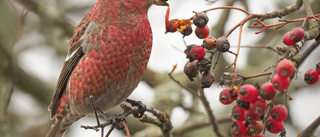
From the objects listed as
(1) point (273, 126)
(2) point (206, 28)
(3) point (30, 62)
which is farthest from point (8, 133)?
(3) point (30, 62)

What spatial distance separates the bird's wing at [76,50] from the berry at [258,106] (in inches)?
67.6

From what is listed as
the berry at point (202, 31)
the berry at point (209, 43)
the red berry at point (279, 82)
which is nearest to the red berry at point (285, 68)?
the red berry at point (279, 82)

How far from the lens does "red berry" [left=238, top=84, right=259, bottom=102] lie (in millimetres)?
1660

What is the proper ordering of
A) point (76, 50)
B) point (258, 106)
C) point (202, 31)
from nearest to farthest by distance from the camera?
point (258, 106), point (202, 31), point (76, 50)

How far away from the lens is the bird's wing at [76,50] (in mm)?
3217

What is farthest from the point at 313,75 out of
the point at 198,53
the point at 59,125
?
the point at 59,125

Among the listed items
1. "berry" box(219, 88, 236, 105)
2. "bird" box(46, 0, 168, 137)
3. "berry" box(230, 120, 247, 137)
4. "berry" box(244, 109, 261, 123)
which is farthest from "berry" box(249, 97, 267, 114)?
"bird" box(46, 0, 168, 137)

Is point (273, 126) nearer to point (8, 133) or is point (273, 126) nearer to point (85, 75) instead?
point (85, 75)

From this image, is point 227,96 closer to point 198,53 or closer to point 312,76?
point 198,53

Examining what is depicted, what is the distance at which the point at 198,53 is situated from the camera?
194 cm

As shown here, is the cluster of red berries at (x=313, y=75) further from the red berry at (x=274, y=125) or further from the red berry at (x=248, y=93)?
the red berry at (x=248, y=93)

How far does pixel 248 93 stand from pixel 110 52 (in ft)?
5.14

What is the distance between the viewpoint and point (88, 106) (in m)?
3.37

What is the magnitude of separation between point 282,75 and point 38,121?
4.04 metres
